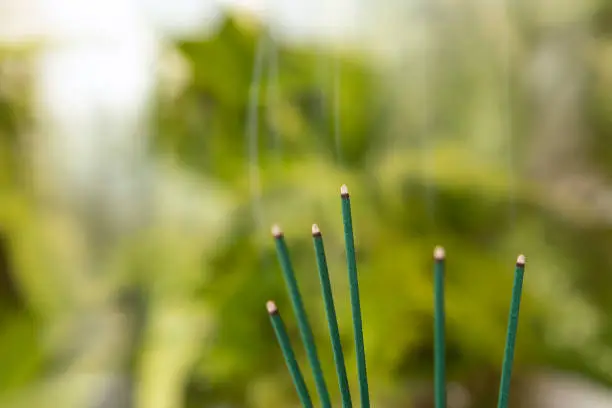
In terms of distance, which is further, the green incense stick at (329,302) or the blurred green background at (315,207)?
the blurred green background at (315,207)

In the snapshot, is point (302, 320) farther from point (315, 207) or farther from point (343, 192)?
point (315, 207)

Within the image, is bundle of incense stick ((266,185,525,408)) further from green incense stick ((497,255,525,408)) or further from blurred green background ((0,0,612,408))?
blurred green background ((0,0,612,408))

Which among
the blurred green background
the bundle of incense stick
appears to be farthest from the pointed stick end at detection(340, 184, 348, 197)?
the blurred green background

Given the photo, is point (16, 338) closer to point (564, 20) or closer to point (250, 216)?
point (250, 216)

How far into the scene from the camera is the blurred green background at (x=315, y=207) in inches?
20.7

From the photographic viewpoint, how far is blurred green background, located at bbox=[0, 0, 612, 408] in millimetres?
525

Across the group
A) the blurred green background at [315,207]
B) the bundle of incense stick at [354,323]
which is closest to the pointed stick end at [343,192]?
the bundle of incense stick at [354,323]

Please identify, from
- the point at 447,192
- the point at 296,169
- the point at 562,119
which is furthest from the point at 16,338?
the point at 562,119

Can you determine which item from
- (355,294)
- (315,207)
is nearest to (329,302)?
(355,294)

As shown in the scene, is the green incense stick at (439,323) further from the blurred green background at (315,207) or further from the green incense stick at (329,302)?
the blurred green background at (315,207)

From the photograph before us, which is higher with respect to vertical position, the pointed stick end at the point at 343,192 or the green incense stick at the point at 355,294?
the pointed stick end at the point at 343,192

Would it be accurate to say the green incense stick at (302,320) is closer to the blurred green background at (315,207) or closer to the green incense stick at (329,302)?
the green incense stick at (329,302)

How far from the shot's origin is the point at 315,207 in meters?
0.55

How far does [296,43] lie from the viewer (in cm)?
59
